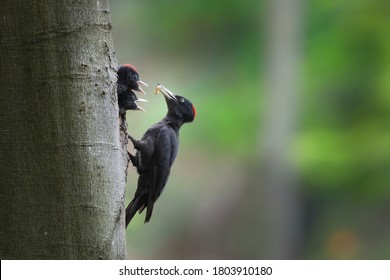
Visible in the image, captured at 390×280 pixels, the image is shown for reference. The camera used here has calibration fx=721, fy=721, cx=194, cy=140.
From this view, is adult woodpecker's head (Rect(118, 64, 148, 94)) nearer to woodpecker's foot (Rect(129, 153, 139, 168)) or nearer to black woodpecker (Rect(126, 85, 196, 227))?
black woodpecker (Rect(126, 85, 196, 227))

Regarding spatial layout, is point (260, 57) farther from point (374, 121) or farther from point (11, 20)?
point (11, 20)

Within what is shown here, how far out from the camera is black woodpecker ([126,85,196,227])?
9.19 feet

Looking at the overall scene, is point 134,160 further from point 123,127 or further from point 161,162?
point 123,127

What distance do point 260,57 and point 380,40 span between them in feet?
5.87

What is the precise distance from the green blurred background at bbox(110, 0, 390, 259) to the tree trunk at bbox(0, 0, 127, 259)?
5149 mm

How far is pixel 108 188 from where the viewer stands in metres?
1.94

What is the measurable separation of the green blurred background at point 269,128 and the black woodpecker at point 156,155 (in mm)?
3666

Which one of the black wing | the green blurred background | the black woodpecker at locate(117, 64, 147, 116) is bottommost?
the green blurred background

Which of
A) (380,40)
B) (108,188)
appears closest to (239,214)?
(380,40)

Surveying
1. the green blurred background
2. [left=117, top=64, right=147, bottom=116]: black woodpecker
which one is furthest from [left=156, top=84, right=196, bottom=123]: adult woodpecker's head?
the green blurred background

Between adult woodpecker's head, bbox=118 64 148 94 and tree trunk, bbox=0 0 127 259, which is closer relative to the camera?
tree trunk, bbox=0 0 127 259

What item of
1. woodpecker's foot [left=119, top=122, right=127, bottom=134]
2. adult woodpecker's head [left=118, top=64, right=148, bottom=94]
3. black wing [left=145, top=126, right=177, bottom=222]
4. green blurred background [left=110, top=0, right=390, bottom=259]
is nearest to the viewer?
woodpecker's foot [left=119, top=122, right=127, bottom=134]

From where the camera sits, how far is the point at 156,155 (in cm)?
295

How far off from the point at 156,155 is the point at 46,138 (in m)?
1.13
